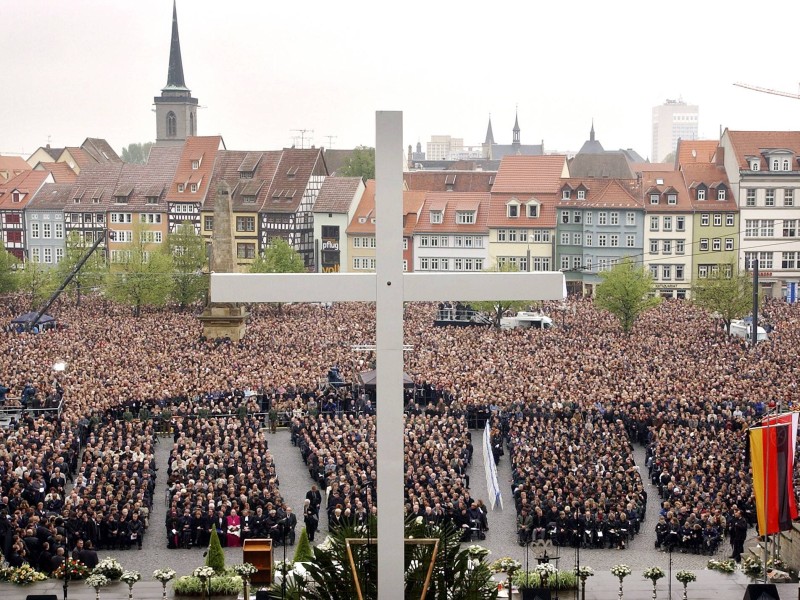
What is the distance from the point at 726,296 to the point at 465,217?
18.2 meters

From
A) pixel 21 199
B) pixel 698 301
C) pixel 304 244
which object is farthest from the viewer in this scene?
pixel 21 199

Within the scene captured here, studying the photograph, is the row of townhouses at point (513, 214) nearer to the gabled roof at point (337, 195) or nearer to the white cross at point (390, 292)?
the gabled roof at point (337, 195)

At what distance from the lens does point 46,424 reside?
75.2 feet

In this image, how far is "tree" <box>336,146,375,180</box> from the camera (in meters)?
71.6

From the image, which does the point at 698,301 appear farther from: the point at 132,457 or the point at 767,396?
the point at 132,457

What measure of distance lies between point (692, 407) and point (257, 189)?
37.1 m

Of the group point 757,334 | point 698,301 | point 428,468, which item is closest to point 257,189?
point 698,301

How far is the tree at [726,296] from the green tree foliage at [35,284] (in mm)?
24740

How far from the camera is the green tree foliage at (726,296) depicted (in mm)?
39469

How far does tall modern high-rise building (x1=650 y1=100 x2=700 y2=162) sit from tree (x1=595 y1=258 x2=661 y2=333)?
12327 centimetres

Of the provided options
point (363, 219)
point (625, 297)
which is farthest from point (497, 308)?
point (363, 219)

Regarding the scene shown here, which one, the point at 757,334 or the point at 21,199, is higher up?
the point at 21,199

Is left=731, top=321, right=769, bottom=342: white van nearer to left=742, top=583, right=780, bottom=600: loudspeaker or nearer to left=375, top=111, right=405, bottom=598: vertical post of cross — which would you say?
left=742, top=583, right=780, bottom=600: loudspeaker

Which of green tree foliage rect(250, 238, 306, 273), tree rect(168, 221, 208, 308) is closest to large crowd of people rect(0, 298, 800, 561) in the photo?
tree rect(168, 221, 208, 308)
